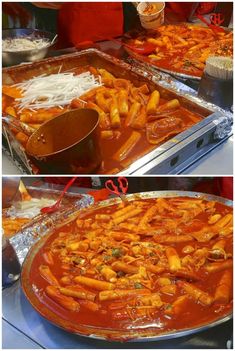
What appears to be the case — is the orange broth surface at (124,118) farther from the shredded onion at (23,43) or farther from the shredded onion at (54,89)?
the shredded onion at (23,43)

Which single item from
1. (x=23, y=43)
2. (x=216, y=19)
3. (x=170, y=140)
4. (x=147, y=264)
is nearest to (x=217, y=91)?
(x=170, y=140)

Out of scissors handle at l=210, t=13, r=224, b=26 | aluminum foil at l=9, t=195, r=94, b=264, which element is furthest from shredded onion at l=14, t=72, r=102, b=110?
scissors handle at l=210, t=13, r=224, b=26

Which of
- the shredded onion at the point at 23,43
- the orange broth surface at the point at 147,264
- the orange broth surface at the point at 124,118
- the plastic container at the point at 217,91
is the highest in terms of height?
the shredded onion at the point at 23,43

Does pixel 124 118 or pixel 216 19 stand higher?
pixel 216 19

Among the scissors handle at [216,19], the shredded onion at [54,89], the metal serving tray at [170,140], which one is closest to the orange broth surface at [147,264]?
the metal serving tray at [170,140]

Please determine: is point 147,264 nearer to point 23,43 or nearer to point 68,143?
point 68,143

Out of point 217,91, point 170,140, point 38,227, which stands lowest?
point 38,227

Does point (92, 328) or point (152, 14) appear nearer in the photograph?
point (92, 328)

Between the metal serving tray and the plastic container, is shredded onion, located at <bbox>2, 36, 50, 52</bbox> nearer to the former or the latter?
the metal serving tray
